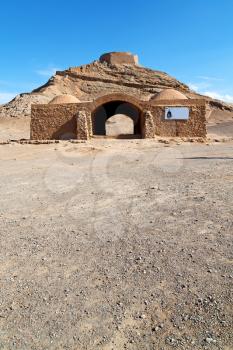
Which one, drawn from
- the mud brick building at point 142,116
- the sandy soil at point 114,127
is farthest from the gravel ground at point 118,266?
the sandy soil at point 114,127

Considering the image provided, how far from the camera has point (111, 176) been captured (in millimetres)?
9461

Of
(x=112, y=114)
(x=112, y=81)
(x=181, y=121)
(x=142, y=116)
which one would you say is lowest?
(x=181, y=121)

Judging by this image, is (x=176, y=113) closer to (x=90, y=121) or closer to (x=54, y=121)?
(x=90, y=121)

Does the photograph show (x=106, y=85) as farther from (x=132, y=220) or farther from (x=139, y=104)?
(x=132, y=220)

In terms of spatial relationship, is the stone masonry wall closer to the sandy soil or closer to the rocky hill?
the sandy soil

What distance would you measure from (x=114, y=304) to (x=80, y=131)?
17496mm

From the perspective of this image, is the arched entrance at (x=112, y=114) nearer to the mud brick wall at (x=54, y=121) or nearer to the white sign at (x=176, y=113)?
the mud brick wall at (x=54, y=121)

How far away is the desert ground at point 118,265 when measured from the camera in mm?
2943

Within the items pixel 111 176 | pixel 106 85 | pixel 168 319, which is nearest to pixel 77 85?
pixel 106 85

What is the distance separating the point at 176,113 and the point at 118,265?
17.7 metres

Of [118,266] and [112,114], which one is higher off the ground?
[112,114]

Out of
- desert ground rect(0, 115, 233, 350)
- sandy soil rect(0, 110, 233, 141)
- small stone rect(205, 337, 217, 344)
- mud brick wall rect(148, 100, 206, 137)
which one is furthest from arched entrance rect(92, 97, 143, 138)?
small stone rect(205, 337, 217, 344)

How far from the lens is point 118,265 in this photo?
4051 mm

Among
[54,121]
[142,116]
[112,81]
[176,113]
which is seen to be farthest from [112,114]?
[112,81]
